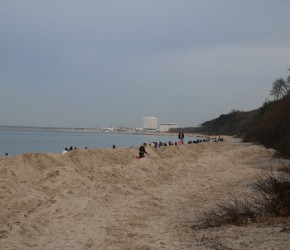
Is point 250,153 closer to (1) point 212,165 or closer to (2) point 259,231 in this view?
(1) point 212,165

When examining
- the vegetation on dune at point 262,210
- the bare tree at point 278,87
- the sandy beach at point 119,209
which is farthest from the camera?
the bare tree at point 278,87

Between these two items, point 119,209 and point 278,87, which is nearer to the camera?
point 119,209

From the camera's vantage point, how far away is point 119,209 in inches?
476

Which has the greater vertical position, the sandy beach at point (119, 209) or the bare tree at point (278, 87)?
the bare tree at point (278, 87)

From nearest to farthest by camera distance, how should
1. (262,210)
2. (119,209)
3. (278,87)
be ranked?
(262,210) < (119,209) < (278,87)

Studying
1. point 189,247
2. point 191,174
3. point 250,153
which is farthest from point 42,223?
point 250,153

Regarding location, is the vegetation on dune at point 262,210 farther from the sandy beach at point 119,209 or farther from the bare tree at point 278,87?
the bare tree at point 278,87

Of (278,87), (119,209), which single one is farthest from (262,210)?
(278,87)

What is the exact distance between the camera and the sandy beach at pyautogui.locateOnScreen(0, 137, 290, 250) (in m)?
8.62

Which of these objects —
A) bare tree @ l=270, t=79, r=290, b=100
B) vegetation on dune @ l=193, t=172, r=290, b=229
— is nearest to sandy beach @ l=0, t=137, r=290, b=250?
vegetation on dune @ l=193, t=172, r=290, b=229

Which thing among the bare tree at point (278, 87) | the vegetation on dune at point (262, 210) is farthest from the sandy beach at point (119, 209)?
the bare tree at point (278, 87)

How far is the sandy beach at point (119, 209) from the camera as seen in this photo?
8625 millimetres

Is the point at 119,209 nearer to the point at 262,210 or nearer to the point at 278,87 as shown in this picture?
the point at 262,210

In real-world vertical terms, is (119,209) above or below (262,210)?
below
